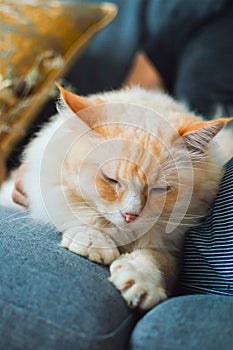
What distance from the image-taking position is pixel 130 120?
1066 mm

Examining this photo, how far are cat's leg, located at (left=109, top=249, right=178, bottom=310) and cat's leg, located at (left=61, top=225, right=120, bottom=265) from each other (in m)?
0.03

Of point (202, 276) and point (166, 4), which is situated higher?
point (166, 4)

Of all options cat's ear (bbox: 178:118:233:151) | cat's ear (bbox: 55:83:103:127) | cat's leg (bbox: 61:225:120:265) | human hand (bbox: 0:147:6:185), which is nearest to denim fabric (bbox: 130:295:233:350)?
cat's leg (bbox: 61:225:120:265)

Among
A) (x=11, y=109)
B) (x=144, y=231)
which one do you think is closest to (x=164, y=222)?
(x=144, y=231)

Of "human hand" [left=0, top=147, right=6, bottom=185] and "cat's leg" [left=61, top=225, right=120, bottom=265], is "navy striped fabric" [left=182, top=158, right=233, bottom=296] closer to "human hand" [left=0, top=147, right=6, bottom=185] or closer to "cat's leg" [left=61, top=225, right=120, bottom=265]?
"cat's leg" [left=61, top=225, right=120, bottom=265]

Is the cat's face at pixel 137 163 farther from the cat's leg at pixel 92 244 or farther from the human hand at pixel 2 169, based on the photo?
the human hand at pixel 2 169

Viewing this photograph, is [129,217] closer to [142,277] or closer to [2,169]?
[142,277]

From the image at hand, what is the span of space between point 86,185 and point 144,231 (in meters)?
0.15

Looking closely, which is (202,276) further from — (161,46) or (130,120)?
(161,46)

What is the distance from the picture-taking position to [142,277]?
0.98m

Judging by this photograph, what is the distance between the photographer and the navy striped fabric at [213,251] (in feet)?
3.43

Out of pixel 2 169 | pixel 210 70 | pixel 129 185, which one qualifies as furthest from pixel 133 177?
pixel 210 70

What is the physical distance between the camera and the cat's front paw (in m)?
0.96

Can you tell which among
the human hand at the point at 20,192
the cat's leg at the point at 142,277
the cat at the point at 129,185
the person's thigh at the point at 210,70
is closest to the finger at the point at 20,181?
the human hand at the point at 20,192
